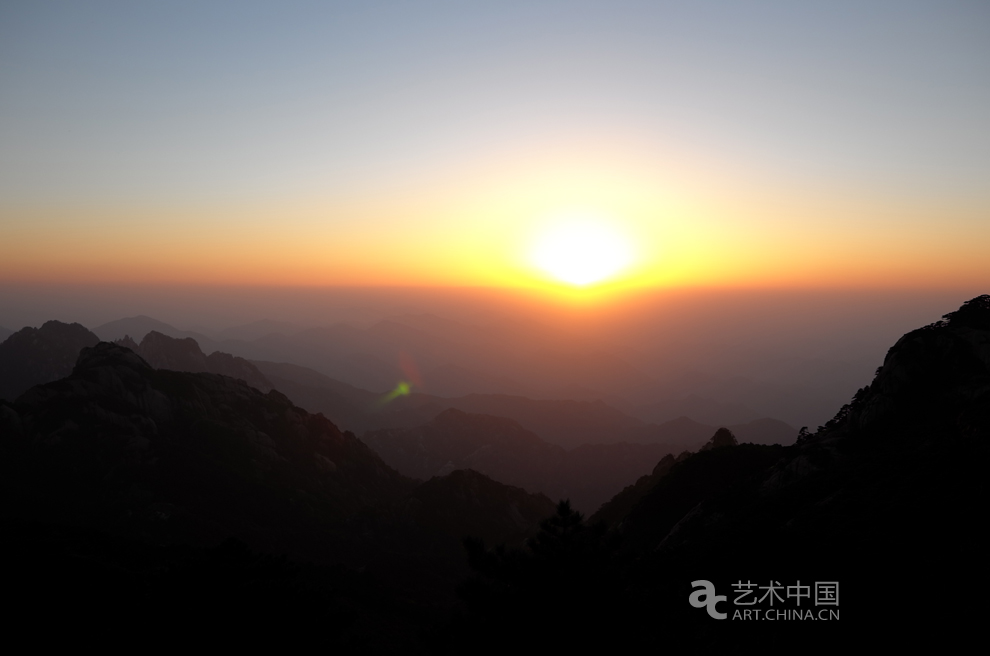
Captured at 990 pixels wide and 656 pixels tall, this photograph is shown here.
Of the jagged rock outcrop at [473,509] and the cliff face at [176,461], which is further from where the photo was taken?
the jagged rock outcrop at [473,509]

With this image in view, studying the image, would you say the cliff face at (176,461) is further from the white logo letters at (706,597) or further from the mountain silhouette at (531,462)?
the white logo letters at (706,597)

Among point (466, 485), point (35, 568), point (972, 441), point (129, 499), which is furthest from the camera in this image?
point (466, 485)

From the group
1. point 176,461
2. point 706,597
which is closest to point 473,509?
point 176,461

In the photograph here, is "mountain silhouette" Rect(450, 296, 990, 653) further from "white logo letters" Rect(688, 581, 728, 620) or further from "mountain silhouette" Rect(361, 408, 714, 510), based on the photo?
"mountain silhouette" Rect(361, 408, 714, 510)

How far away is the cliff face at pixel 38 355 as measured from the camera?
168 metres

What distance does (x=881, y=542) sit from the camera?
21.8m

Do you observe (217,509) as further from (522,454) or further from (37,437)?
(522,454)

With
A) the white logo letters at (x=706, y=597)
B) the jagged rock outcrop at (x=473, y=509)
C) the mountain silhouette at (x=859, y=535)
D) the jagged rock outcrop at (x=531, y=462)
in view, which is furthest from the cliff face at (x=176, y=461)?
the white logo letters at (x=706, y=597)

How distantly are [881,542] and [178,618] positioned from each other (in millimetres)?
30794

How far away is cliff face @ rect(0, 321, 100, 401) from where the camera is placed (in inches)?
6609

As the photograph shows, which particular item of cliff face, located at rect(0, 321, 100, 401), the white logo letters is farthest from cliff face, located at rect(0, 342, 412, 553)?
cliff face, located at rect(0, 321, 100, 401)

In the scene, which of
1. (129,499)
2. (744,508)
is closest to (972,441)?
(744,508)

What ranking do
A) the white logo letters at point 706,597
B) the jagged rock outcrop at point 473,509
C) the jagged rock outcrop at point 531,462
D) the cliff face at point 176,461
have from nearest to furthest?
1. the white logo letters at point 706,597
2. the cliff face at point 176,461
3. the jagged rock outcrop at point 473,509
4. the jagged rock outcrop at point 531,462

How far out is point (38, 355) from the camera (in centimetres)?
17888
